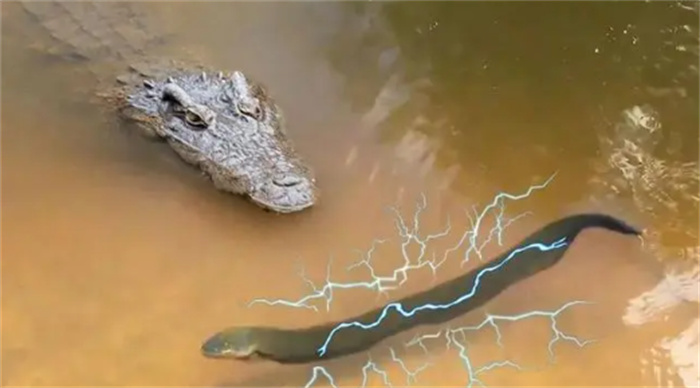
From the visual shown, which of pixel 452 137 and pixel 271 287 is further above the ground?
pixel 452 137

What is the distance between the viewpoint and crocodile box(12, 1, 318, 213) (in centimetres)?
263

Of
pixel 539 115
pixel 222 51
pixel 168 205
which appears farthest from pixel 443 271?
pixel 222 51

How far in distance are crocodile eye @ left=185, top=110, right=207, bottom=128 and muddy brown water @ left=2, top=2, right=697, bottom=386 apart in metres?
0.13

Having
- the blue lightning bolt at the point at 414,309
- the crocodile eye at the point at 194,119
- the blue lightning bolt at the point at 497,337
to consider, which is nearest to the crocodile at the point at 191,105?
the crocodile eye at the point at 194,119

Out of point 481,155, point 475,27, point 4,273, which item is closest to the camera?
point 4,273

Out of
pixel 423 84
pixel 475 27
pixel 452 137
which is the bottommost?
pixel 452 137

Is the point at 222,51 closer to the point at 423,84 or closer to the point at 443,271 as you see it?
the point at 423,84

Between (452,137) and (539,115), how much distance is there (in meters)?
0.28

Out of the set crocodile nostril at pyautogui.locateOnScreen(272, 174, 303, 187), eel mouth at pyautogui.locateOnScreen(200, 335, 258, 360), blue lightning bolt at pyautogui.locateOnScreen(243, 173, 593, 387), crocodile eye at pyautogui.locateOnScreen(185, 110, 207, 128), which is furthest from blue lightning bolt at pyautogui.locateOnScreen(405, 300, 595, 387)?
crocodile eye at pyautogui.locateOnScreen(185, 110, 207, 128)

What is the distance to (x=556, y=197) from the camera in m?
2.70

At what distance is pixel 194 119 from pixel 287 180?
1.14 ft

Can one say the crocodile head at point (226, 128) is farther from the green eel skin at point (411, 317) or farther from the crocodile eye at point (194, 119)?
the green eel skin at point (411, 317)

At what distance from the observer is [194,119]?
107 inches

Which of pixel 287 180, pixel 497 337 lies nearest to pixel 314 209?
pixel 287 180
